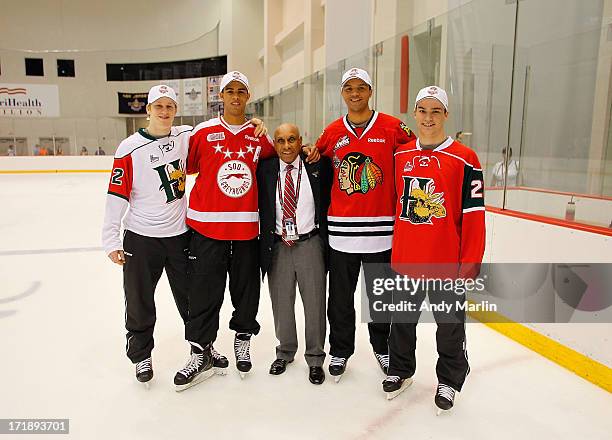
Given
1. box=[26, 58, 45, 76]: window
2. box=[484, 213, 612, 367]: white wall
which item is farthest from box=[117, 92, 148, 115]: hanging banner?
box=[484, 213, 612, 367]: white wall

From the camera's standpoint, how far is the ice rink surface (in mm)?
2123

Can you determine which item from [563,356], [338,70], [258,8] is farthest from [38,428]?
[258,8]

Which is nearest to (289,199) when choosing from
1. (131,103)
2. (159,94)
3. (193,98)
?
(159,94)

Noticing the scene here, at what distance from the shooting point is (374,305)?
2.55 metres

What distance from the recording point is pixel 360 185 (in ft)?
7.71

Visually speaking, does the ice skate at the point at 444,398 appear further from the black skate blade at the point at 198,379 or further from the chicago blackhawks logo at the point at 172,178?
the chicago blackhawks logo at the point at 172,178

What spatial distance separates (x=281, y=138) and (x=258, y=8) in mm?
19854

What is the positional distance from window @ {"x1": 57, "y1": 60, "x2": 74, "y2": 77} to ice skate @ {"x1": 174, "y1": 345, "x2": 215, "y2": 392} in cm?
2239

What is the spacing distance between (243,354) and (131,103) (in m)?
21.0

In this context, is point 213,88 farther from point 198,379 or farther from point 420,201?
point 420,201

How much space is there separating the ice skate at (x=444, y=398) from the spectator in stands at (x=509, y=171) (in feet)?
5.84

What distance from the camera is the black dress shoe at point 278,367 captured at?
103 inches

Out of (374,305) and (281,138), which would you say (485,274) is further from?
(281,138)

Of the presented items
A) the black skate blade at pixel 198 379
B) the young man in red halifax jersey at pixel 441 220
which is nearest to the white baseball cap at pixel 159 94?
the young man in red halifax jersey at pixel 441 220
